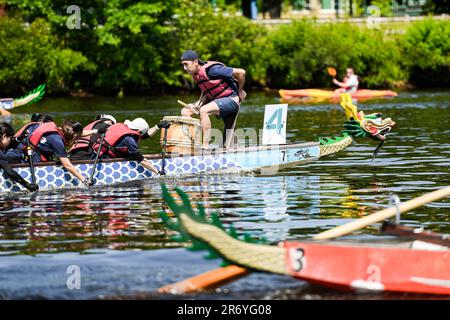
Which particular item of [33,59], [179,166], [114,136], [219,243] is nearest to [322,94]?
[33,59]

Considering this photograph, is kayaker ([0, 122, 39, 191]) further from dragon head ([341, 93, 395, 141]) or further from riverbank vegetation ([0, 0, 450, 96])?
riverbank vegetation ([0, 0, 450, 96])

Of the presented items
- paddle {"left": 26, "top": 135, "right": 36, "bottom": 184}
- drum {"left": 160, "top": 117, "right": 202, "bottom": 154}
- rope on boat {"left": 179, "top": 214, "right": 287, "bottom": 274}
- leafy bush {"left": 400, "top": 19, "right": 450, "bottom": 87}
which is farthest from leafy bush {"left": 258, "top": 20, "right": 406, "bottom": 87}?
rope on boat {"left": 179, "top": 214, "right": 287, "bottom": 274}

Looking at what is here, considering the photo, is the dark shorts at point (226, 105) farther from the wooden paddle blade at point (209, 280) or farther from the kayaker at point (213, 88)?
the wooden paddle blade at point (209, 280)

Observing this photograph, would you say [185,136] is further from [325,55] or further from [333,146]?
[325,55]

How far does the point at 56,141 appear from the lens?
1900cm

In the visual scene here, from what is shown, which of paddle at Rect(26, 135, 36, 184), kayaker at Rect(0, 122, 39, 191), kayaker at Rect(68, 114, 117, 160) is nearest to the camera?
kayaker at Rect(0, 122, 39, 191)

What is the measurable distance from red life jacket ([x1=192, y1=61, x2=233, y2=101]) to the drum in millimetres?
729

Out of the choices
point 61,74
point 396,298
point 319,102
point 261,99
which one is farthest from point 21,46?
point 396,298

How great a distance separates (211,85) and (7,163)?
4.60 m

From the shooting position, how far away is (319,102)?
49.2 metres

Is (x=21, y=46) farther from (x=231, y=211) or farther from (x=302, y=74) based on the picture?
(x=231, y=211)

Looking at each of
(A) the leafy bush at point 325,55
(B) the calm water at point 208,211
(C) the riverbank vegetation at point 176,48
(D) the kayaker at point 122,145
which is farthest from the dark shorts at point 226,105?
(A) the leafy bush at point 325,55

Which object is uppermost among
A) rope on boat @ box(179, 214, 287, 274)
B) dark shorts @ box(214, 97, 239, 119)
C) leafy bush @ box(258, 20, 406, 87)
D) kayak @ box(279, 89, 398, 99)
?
dark shorts @ box(214, 97, 239, 119)

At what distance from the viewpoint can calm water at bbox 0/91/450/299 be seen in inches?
478
